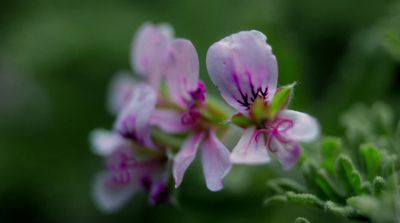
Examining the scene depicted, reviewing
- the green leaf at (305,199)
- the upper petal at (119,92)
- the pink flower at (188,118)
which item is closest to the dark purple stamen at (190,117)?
the pink flower at (188,118)

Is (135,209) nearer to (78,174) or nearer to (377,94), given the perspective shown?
(78,174)

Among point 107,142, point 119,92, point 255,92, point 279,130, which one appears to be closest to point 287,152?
point 279,130

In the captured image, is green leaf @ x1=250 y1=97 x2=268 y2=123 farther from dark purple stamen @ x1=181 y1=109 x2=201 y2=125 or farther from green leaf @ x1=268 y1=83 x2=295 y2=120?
dark purple stamen @ x1=181 y1=109 x2=201 y2=125

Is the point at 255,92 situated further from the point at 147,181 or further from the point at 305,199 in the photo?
the point at 147,181

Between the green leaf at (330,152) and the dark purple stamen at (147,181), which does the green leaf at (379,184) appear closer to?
the green leaf at (330,152)

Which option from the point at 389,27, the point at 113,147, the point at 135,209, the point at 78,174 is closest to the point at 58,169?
the point at 78,174
